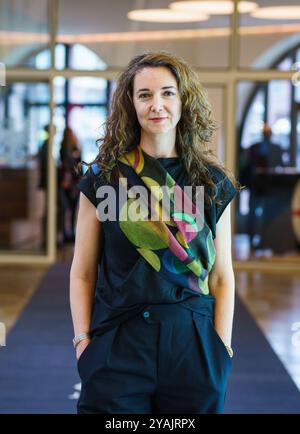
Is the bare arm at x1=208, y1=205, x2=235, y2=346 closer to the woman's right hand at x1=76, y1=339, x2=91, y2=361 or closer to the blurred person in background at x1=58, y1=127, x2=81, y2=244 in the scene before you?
the woman's right hand at x1=76, y1=339, x2=91, y2=361

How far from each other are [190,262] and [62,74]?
8405 mm

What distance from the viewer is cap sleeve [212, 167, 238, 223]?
1.81 metres

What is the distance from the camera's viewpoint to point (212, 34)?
32.8 feet

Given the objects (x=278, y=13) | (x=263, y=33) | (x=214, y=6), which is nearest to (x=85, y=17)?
(x=214, y=6)

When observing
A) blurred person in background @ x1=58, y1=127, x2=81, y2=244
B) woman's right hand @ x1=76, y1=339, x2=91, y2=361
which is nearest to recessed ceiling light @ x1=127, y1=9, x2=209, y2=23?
blurred person in background @ x1=58, y1=127, x2=81, y2=244

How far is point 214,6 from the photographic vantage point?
10039 mm

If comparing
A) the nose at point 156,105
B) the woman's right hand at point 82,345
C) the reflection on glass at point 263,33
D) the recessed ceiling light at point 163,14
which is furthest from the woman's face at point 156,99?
the recessed ceiling light at point 163,14

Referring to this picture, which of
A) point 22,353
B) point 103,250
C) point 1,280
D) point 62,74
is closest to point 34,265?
point 1,280

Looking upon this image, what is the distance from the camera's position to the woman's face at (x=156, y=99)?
1.79 metres

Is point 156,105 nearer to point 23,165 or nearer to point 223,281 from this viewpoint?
point 223,281

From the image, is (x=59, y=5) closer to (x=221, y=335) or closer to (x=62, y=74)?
(x=62, y=74)

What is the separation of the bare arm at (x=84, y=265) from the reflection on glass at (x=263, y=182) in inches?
331

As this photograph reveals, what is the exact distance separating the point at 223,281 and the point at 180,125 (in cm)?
32

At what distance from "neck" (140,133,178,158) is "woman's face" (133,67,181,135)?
14mm
